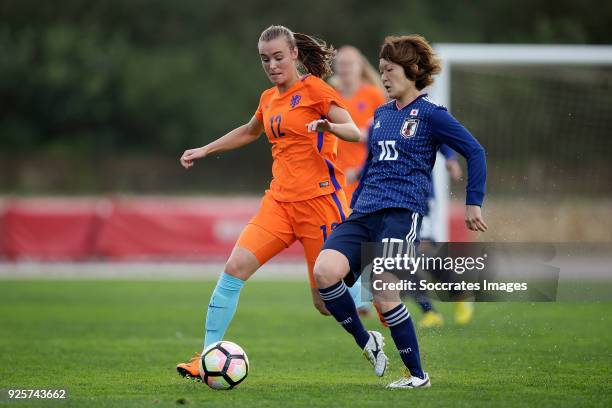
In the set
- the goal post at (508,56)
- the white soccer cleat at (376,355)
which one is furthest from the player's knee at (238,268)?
the goal post at (508,56)

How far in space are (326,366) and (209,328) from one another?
1210 mm

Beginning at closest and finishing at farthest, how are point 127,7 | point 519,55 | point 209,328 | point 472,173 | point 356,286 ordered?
1. point 472,173
2. point 209,328
3. point 356,286
4. point 519,55
5. point 127,7

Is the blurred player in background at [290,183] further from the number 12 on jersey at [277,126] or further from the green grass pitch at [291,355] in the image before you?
the green grass pitch at [291,355]

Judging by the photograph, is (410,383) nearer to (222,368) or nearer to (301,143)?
(222,368)

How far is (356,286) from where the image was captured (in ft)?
23.1

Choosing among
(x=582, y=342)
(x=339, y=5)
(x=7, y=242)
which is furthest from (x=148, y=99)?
(x=582, y=342)

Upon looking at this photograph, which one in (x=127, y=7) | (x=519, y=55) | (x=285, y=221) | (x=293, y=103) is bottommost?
(x=285, y=221)

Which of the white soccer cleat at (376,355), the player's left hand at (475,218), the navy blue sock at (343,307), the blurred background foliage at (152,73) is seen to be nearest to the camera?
the player's left hand at (475,218)

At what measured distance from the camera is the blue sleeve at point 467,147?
5766 mm

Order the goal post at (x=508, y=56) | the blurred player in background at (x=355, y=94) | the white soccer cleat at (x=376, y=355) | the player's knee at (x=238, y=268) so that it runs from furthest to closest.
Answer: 1. the goal post at (x=508, y=56)
2. the blurred player in background at (x=355, y=94)
3. the player's knee at (x=238, y=268)
4. the white soccer cleat at (x=376, y=355)

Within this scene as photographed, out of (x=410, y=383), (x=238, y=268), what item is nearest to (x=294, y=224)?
(x=238, y=268)

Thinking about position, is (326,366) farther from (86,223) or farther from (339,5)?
(339,5)

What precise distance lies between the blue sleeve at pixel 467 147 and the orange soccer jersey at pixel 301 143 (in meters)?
0.86

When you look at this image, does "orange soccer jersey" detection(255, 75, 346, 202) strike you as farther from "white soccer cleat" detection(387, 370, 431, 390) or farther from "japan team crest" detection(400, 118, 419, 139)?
"white soccer cleat" detection(387, 370, 431, 390)
